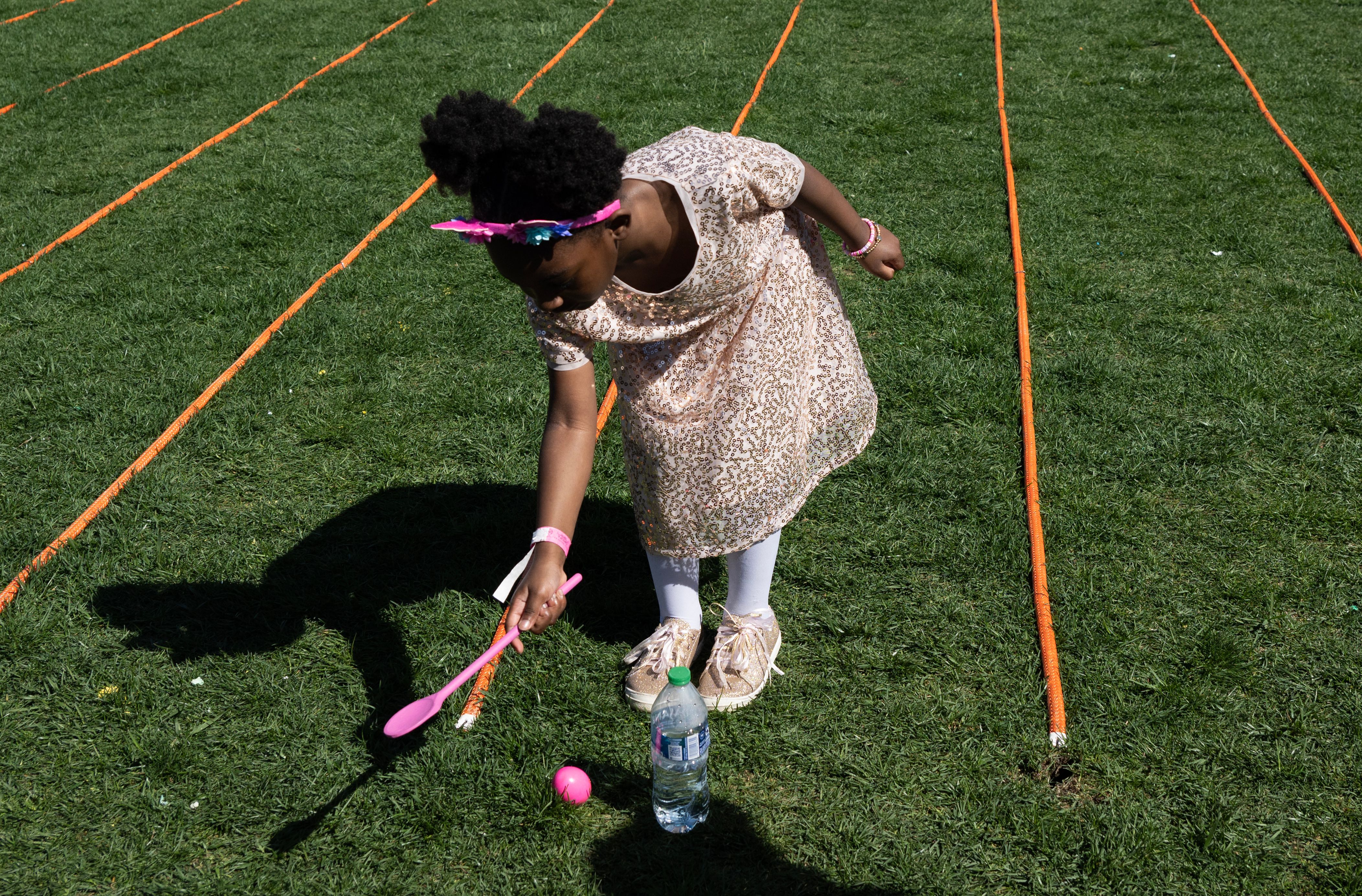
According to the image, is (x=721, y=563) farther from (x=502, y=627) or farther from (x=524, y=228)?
(x=524, y=228)

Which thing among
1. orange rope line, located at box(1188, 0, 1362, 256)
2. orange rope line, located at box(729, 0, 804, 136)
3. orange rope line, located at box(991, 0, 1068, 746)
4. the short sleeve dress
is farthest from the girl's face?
orange rope line, located at box(1188, 0, 1362, 256)

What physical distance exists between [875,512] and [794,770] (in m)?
1.09

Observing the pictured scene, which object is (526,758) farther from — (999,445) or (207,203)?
(207,203)

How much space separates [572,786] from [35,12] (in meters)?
10.4

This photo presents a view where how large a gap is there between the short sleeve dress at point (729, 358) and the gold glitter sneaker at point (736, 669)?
320mm

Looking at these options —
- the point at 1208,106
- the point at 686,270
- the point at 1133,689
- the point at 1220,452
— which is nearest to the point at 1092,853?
the point at 1133,689

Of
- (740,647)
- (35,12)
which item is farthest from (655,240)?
(35,12)

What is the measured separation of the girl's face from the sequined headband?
0.06ft

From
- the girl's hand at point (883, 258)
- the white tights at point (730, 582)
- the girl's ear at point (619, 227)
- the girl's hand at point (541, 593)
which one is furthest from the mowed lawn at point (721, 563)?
the girl's ear at point (619, 227)

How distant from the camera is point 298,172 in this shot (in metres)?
6.22

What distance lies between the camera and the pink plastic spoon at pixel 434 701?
7.03 ft

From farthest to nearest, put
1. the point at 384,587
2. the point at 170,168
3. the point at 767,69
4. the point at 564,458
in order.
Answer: the point at 767,69 → the point at 170,168 → the point at 384,587 → the point at 564,458

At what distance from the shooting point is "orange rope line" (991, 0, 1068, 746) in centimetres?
271

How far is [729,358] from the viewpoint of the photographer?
237cm
